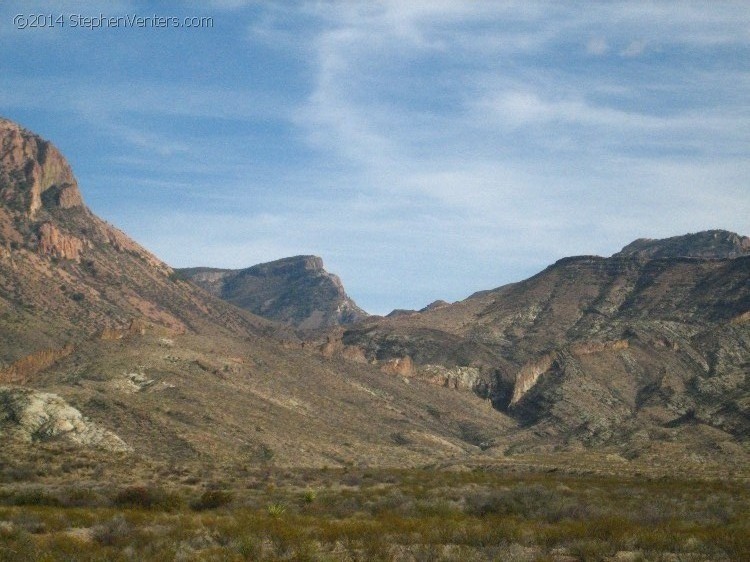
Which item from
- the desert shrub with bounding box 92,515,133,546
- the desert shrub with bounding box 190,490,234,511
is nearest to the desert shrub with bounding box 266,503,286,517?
the desert shrub with bounding box 190,490,234,511

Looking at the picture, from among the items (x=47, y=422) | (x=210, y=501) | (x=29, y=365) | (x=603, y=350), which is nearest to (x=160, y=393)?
(x=29, y=365)

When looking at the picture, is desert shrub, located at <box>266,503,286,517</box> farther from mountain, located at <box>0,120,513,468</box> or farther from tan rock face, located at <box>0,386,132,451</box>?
tan rock face, located at <box>0,386,132,451</box>

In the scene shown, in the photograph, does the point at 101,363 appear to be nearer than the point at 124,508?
No

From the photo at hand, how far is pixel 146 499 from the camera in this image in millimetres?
29844

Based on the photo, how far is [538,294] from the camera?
17400 centimetres

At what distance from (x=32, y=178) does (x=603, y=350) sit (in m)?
124

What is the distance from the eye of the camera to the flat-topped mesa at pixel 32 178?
569 ft

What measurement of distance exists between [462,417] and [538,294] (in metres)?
70.5

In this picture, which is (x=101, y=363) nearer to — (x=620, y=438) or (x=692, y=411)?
(x=620, y=438)

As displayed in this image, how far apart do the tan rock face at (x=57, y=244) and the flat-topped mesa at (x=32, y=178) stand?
7991mm

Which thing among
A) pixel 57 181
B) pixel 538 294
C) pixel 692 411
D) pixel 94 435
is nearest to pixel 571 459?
pixel 692 411

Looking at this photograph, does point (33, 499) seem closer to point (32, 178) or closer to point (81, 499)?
point (81, 499)

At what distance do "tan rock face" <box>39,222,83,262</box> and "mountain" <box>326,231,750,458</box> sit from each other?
5411 centimetres

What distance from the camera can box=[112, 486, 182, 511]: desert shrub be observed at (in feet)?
96.4
